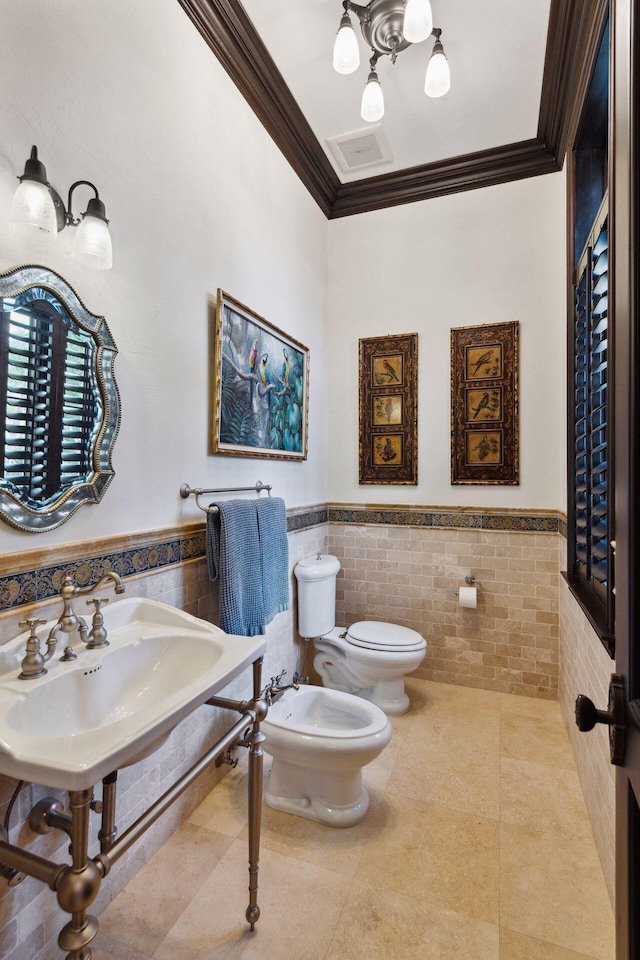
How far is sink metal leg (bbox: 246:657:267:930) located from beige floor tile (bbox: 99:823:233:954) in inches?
8.7

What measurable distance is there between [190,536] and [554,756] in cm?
191

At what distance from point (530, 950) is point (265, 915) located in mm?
734

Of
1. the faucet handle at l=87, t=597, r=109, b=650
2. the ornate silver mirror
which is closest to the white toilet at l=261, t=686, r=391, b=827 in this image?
the faucet handle at l=87, t=597, r=109, b=650

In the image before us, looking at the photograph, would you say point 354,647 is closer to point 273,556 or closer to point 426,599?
point 426,599

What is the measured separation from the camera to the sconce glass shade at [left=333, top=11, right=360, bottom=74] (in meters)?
1.68

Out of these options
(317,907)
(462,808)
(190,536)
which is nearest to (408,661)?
(462,808)

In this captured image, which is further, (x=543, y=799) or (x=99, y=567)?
(x=543, y=799)

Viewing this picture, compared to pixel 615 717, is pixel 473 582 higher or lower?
lower

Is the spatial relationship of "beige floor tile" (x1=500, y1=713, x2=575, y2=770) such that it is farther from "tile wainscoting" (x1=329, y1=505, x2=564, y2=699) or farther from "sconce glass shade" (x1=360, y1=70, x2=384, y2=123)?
"sconce glass shade" (x1=360, y1=70, x2=384, y2=123)

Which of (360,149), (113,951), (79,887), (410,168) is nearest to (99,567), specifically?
(79,887)

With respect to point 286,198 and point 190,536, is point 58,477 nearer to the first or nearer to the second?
point 190,536

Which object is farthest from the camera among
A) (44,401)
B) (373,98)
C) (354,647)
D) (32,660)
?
(354,647)

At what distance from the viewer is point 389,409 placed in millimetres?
2941

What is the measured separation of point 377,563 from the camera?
296 cm
